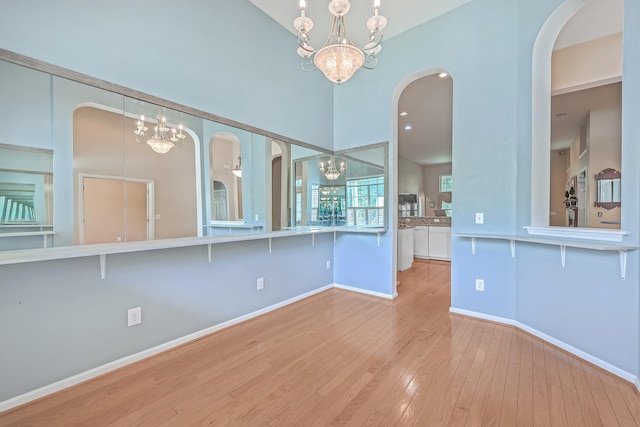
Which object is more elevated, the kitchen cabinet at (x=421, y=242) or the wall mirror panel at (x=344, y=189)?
the wall mirror panel at (x=344, y=189)

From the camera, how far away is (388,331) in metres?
2.63

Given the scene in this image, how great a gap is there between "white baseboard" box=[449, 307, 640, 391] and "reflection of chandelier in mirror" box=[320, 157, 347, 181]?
7.68ft

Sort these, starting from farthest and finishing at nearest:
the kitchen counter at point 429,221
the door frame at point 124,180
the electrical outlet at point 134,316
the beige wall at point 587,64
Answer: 1. the kitchen counter at point 429,221
2. the beige wall at point 587,64
3. the electrical outlet at point 134,316
4. the door frame at point 124,180

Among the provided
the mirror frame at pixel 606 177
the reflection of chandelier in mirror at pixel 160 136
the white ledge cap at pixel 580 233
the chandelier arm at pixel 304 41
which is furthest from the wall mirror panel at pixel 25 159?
the mirror frame at pixel 606 177

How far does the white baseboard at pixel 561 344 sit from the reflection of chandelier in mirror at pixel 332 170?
7.68 ft

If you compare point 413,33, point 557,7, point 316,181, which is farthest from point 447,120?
point 316,181

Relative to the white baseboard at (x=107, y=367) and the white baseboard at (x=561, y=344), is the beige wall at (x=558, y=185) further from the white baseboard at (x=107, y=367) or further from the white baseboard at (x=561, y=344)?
the white baseboard at (x=107, y=367)

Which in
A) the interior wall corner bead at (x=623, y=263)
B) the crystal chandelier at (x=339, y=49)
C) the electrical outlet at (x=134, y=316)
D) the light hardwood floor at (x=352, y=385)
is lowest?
the light hardwood floor at (x=352, y=385)

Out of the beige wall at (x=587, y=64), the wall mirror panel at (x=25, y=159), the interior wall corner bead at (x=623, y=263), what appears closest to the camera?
the wall mirror panel at (x=25, y=159)

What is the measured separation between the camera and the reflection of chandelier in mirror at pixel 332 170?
3969mm

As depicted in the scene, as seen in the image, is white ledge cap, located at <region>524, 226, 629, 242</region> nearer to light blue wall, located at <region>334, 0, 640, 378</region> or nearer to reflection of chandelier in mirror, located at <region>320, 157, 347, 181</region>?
light blue wall, located at <region>334, 0, 640, 378</region>

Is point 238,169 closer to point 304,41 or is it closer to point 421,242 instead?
point 304,41

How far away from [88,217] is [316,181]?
8.72 feet

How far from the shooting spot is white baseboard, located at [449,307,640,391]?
186 cm
